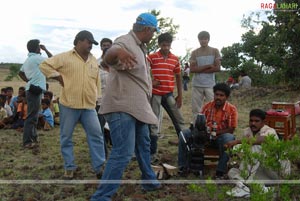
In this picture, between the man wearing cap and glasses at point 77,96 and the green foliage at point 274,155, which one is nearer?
the green foliage at point 274,155

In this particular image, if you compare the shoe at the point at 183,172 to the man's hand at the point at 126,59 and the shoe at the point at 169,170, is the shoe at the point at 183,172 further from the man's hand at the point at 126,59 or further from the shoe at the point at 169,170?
the man's hand at the point at 126,59

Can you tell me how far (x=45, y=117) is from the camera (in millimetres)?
8547

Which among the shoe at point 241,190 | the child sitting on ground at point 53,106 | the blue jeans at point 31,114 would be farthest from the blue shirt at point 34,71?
the shoe at point 241,190

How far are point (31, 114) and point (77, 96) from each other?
1892 mm

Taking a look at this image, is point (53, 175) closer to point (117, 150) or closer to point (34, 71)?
point (117, 150)

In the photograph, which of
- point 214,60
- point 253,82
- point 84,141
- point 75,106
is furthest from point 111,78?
point 253,82

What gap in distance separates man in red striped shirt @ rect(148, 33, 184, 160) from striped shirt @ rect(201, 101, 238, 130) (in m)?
0.70

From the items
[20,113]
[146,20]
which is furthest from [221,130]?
[20,113]

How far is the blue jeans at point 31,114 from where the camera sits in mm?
6215

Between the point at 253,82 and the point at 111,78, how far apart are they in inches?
673

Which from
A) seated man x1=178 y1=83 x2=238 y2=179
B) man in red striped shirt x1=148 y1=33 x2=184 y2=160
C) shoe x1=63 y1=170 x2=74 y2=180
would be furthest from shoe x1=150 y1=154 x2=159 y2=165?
shoe x1=63 y1=170 x2=74 y2=180

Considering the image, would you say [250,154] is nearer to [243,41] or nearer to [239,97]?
[239,97]

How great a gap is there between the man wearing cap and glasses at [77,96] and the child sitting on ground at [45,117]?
387 cm

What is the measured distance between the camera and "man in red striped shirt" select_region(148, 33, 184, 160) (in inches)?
212
